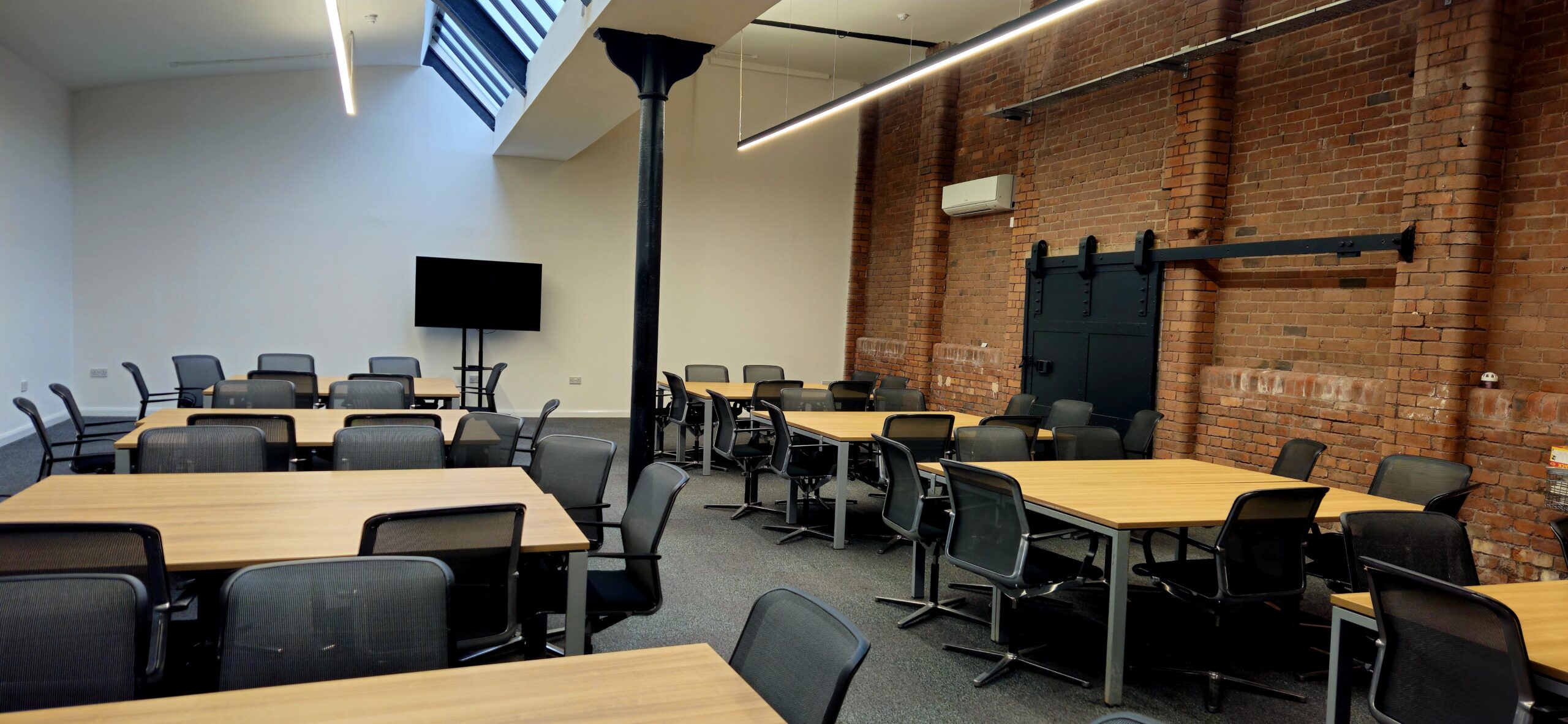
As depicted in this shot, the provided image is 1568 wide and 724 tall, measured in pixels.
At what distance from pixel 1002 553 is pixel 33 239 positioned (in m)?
9.25

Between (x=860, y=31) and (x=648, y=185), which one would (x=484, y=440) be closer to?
(x=648, y=185)

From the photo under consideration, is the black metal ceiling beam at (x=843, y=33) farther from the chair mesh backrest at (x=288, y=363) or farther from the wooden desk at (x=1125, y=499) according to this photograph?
the wooden desk at (x=1125, y=499)

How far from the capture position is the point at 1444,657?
2.28 meters

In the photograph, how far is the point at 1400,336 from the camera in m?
5.24

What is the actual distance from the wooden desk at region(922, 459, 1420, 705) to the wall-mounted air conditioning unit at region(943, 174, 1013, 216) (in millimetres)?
4573

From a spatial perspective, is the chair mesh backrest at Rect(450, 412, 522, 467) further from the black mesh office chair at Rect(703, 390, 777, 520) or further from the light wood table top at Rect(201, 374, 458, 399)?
the light wood table top at Rect(201, 374, 458, 399)

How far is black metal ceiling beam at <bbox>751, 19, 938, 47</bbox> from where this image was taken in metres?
9.43

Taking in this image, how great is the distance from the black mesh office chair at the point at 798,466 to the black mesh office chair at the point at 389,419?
6.85ft

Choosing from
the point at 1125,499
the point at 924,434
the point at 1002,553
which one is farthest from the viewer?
the point at 924,434

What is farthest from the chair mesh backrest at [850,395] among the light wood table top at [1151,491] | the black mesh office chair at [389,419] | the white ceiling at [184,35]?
the white ceiling at [184,35]

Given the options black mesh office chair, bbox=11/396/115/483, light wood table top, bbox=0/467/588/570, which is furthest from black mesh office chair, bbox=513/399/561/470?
black mesh office chair, bbox=11/396/115/483

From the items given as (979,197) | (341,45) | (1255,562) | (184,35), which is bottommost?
(1255,562)

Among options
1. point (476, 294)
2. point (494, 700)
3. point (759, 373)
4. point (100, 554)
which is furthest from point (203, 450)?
point (476, 294)

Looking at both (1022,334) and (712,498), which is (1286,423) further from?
(712,498)
